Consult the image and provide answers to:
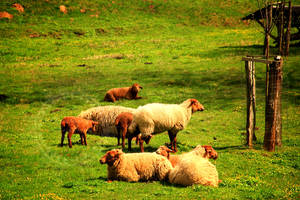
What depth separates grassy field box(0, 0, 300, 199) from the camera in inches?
427

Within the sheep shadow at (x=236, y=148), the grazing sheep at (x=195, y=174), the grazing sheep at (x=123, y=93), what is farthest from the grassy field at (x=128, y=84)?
the grazing sheep at (x=123, y=93)

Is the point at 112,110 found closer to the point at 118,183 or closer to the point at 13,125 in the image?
the point at 13,125

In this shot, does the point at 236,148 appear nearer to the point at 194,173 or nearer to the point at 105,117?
the point at 194,173

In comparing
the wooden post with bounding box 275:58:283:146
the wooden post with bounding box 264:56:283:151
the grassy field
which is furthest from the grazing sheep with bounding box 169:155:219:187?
the wooden post with bounding box 275:58:283:146

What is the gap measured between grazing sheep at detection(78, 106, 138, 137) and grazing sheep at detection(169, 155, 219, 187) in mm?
7320

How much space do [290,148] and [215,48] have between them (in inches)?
991

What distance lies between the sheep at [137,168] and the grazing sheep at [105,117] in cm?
652

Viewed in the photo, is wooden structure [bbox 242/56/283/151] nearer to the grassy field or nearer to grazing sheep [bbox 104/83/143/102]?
the grassy field

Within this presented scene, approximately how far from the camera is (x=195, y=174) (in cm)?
1042

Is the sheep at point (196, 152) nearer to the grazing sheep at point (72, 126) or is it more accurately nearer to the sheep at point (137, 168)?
the sheep at point (137, 168)

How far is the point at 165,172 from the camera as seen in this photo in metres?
11.2

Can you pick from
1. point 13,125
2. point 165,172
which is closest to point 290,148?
point 165,172

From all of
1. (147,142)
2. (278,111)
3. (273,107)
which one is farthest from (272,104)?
(147,142)

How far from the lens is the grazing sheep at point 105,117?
17.9m
